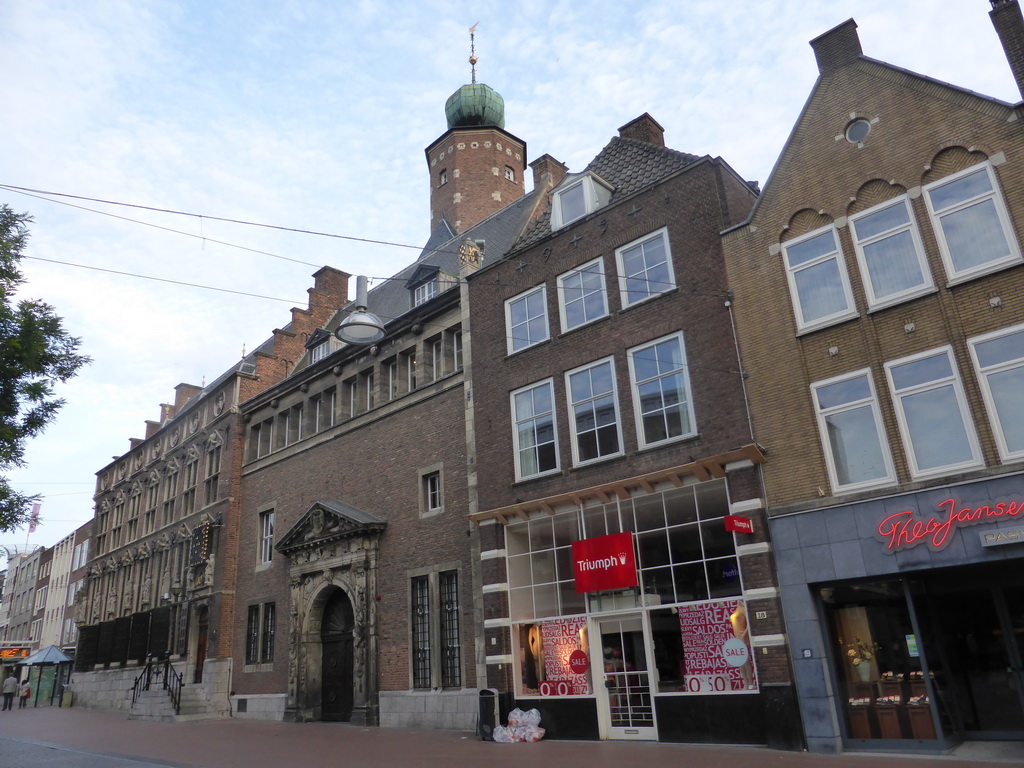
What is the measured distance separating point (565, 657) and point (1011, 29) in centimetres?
1456

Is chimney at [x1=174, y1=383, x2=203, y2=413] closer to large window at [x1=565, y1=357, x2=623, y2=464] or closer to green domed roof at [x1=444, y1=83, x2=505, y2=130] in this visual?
green domed roof at [x1=444, y1=83, x2=505, y2=130]

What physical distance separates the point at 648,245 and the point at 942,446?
7.45m

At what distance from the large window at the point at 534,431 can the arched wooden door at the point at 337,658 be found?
8464 mm

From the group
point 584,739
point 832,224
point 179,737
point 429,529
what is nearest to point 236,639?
point 179,737

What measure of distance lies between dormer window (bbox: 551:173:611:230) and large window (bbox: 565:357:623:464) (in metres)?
3.96

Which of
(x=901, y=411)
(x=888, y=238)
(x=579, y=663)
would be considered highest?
(x=888, y=238)

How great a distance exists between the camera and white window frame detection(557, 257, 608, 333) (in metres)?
17.8

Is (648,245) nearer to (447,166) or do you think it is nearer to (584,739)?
(584,739)

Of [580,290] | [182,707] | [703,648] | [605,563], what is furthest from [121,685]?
[703,648]

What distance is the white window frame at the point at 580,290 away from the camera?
1780cm

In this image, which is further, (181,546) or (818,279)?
(181,546)

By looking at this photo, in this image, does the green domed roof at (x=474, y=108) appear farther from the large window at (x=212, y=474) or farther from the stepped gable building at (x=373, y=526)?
the large window at (x=212, y=474)

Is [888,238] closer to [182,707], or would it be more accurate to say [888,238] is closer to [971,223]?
[971,223]

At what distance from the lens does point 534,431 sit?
1852 cm
